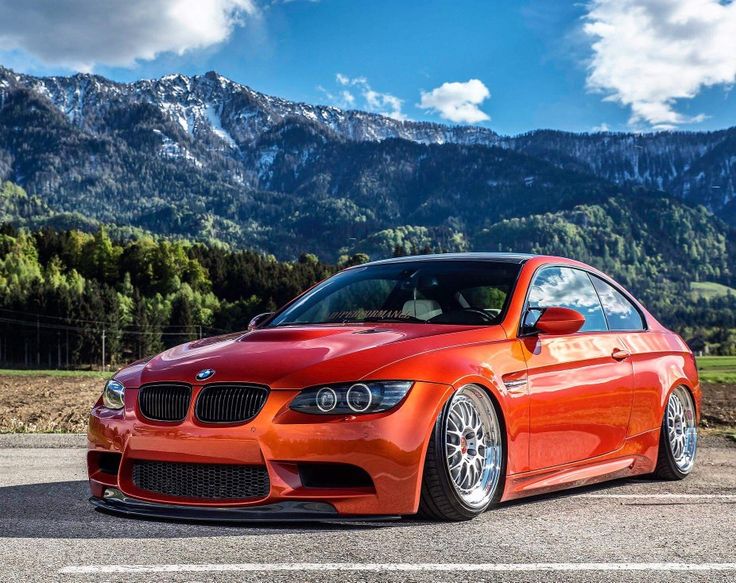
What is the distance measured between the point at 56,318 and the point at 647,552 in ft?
399

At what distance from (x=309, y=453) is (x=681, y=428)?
12.7 feet

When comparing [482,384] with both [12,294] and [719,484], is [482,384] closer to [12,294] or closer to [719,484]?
[719,484]

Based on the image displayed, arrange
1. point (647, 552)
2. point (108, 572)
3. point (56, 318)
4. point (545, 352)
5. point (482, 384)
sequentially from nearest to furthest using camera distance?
point (108, 572), point (647, 552), point (482, 384), point (545, 352), point (56, 318)

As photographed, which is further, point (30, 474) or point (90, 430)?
point (30, 474)

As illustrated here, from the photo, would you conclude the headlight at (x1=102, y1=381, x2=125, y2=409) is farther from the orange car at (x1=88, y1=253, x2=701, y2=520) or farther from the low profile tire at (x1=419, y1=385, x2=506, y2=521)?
the low profile tire at (x1=419, y1=385, x2=506, y2=521)

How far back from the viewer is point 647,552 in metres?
4.53

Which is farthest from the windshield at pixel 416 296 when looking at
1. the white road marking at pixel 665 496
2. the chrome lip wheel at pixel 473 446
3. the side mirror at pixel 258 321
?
the white road marking at pixel 665 496

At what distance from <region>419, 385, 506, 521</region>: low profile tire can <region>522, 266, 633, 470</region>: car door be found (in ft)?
1.09

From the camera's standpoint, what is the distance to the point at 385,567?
4.09 metres

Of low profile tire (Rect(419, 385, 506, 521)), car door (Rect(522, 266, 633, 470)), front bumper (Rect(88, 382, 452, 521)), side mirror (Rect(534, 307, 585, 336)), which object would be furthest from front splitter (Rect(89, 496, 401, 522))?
side mirror (Rect(534, 307, 585, 336))

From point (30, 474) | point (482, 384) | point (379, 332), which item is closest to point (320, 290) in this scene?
point (379, 332)

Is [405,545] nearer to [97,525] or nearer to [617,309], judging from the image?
[97,525]

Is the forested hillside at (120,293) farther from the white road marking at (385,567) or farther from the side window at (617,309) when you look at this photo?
the white road marking at (385,567)

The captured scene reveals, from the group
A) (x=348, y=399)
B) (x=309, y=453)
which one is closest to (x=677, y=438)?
(x=348, y=399)
